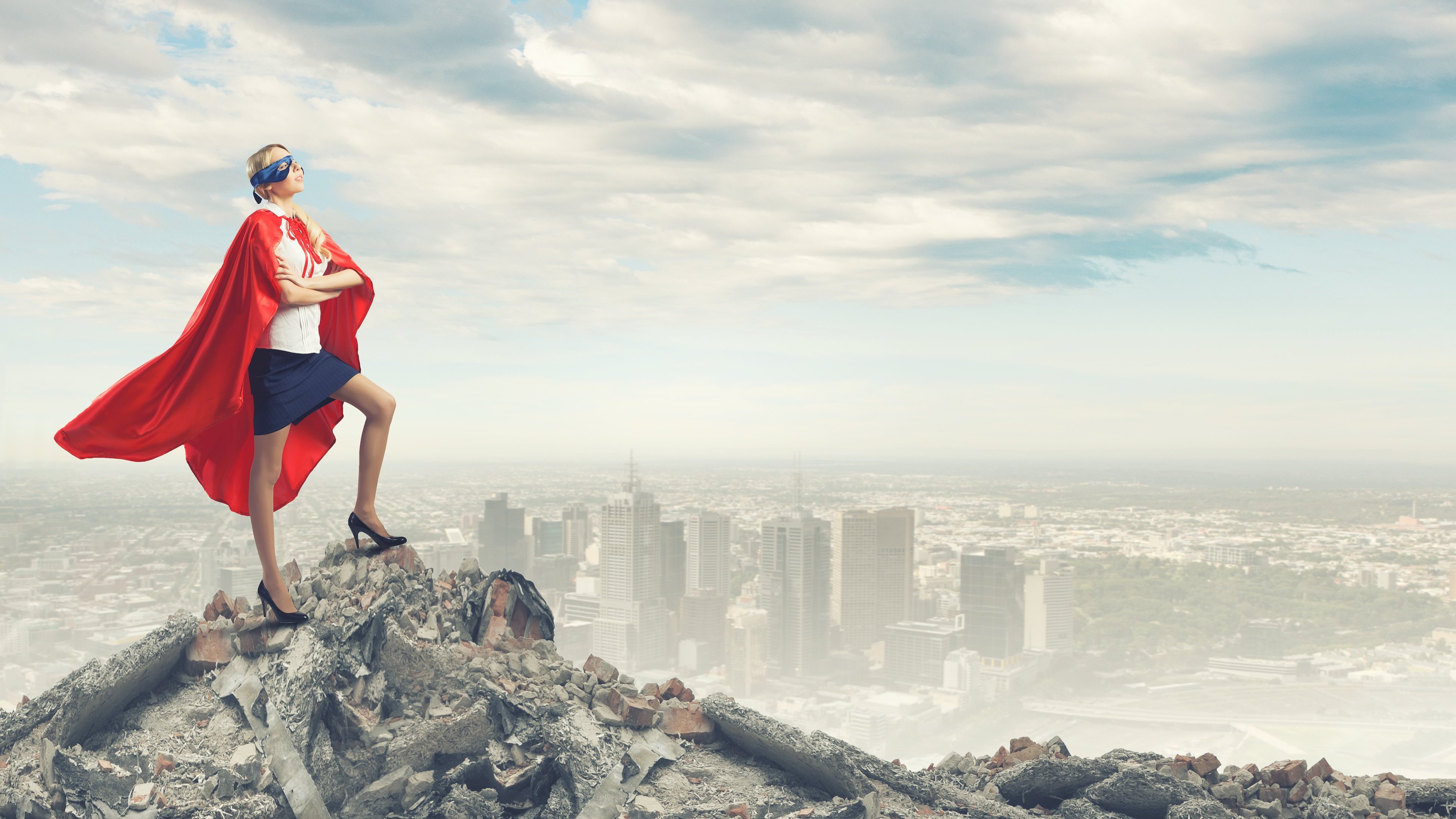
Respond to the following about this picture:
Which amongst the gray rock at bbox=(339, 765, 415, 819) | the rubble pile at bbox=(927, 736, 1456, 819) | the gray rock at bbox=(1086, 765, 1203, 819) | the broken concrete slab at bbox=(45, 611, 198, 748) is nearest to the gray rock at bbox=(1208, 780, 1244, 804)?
the rubble pile at bbox=(927, 736, 1456, 819)

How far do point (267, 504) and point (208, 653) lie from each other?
1145 mm

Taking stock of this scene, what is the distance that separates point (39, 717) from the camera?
18.5ft

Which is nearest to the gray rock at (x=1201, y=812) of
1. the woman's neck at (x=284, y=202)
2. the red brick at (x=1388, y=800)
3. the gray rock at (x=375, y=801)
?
the red brick at (x=1388, y=800)

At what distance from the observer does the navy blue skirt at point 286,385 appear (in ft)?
19.3

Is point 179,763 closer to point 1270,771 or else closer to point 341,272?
point 341,272

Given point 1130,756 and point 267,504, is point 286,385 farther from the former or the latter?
point 1130,756

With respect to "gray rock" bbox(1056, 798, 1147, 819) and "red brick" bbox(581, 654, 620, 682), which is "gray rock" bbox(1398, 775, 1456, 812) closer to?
"gray rock" bbox(1056, 798, 1147, 819)

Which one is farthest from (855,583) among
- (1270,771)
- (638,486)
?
(1270,771)

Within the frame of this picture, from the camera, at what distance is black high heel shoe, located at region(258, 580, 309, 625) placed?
610 centimetres

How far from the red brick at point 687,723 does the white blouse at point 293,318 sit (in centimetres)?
339

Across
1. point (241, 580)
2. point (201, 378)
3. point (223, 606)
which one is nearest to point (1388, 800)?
point (223, 606)

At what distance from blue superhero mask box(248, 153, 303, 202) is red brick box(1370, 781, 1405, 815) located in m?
8.25

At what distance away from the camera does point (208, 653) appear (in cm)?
621

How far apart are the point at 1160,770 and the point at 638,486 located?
27.2ft
